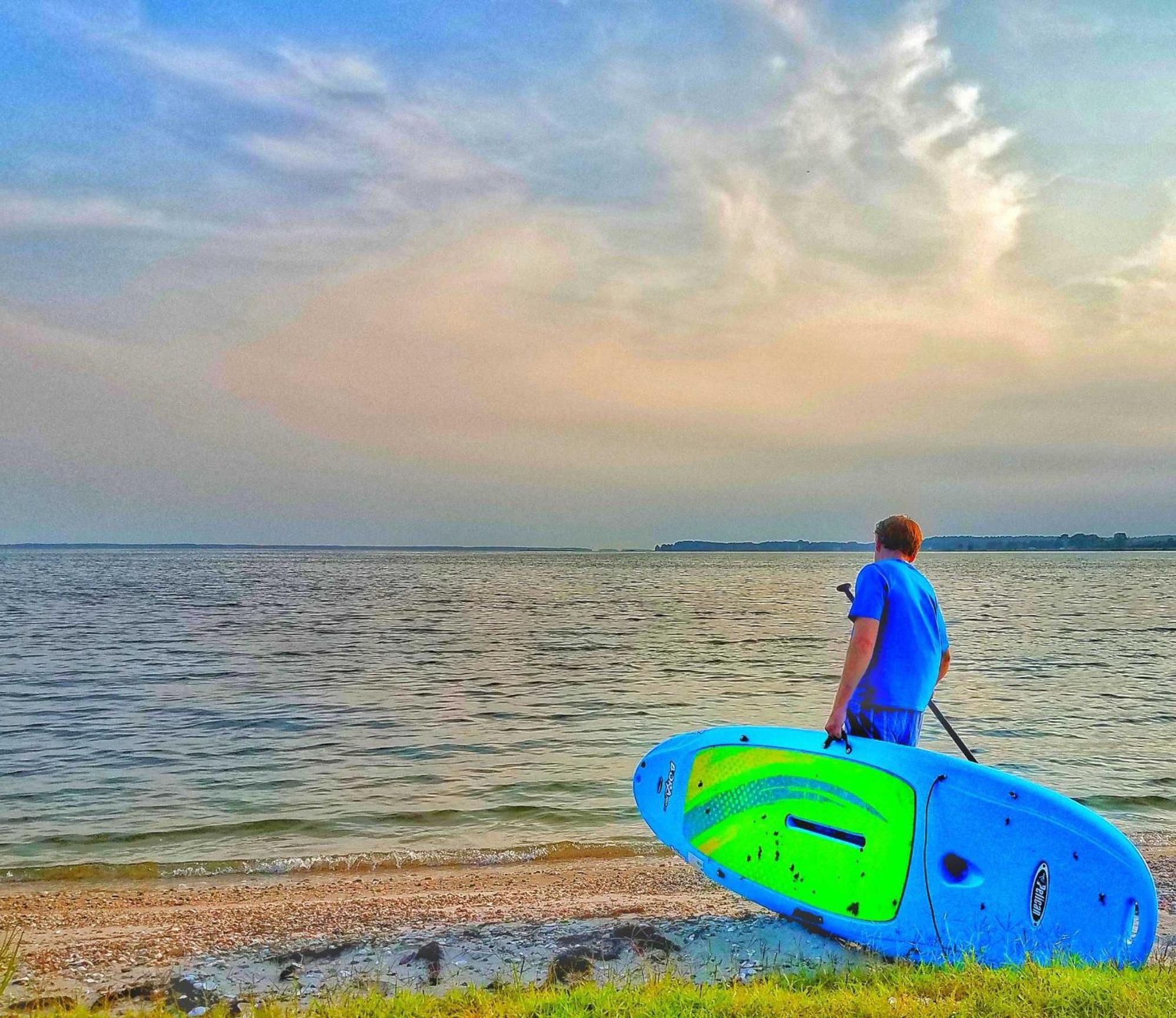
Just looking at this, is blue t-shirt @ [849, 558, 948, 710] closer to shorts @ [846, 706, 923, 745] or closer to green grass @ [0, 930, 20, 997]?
shorts @ [846, 706, 923, 745]

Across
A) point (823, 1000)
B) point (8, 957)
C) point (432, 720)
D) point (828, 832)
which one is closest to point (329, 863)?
point (8, 957)

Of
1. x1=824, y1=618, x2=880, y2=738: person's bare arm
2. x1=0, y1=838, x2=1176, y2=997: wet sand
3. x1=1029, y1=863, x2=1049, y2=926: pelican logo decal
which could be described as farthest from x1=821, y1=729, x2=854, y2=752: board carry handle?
x1=0, y1=838, x2=1176, y2=997: wet sand

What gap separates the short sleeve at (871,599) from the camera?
5.11 meters

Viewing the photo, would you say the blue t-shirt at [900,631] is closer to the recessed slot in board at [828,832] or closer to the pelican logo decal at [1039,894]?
the recessed slot in board at [828,832]

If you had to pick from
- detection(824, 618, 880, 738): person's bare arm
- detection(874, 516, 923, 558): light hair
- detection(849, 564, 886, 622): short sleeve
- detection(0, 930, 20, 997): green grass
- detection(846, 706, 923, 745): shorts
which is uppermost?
detection(874, 516, 923, 558): light hair

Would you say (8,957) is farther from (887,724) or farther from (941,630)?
(941,630)

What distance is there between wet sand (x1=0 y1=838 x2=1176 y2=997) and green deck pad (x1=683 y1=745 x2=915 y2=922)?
58 centimetres

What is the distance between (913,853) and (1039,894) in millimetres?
662

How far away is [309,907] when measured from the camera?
273 inches

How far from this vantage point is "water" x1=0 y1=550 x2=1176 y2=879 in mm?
9305

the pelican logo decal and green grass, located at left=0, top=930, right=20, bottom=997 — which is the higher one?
the pelican logo decal

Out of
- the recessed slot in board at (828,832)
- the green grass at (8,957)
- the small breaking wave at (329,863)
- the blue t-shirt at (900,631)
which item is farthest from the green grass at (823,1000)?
the small breaking wave at (329,863)

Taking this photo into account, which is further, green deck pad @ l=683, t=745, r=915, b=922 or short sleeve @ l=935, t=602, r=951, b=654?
green deck pad @ l=683, t=745, r=915, b=922

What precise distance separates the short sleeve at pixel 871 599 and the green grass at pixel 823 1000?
1.73 m
